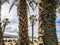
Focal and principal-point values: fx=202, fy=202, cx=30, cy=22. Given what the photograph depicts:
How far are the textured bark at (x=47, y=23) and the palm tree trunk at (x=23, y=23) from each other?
445 inches

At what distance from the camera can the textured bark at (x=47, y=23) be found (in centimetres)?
778

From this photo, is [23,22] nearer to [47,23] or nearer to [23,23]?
[23,23]

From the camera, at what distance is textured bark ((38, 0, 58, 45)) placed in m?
7.78

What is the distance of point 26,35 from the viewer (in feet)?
65.1

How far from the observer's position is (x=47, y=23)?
26.2ft

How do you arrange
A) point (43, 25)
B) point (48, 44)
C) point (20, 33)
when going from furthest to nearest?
point (20, 33), point (43, 25), point (48, 44)

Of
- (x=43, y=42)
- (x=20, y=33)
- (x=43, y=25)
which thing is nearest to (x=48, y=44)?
(x=43, y=42)

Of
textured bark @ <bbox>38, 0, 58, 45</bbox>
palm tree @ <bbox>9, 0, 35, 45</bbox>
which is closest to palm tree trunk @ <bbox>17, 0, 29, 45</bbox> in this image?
palm tree @ <bbox>9, 0, 35, 45</bbox>

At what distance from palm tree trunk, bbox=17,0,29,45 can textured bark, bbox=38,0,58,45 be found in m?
11.3

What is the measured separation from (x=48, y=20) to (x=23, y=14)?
480 inches

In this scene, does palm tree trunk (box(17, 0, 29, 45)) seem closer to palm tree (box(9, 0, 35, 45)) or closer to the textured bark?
palm tree (box(9, 0, 35, 45))

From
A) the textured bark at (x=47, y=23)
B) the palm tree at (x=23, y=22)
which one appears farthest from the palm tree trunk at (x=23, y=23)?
the textured bark at (x=47, y=23)

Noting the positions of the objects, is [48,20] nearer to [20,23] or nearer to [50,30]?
[50,30]

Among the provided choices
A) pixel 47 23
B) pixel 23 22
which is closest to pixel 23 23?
pixel 23 22
